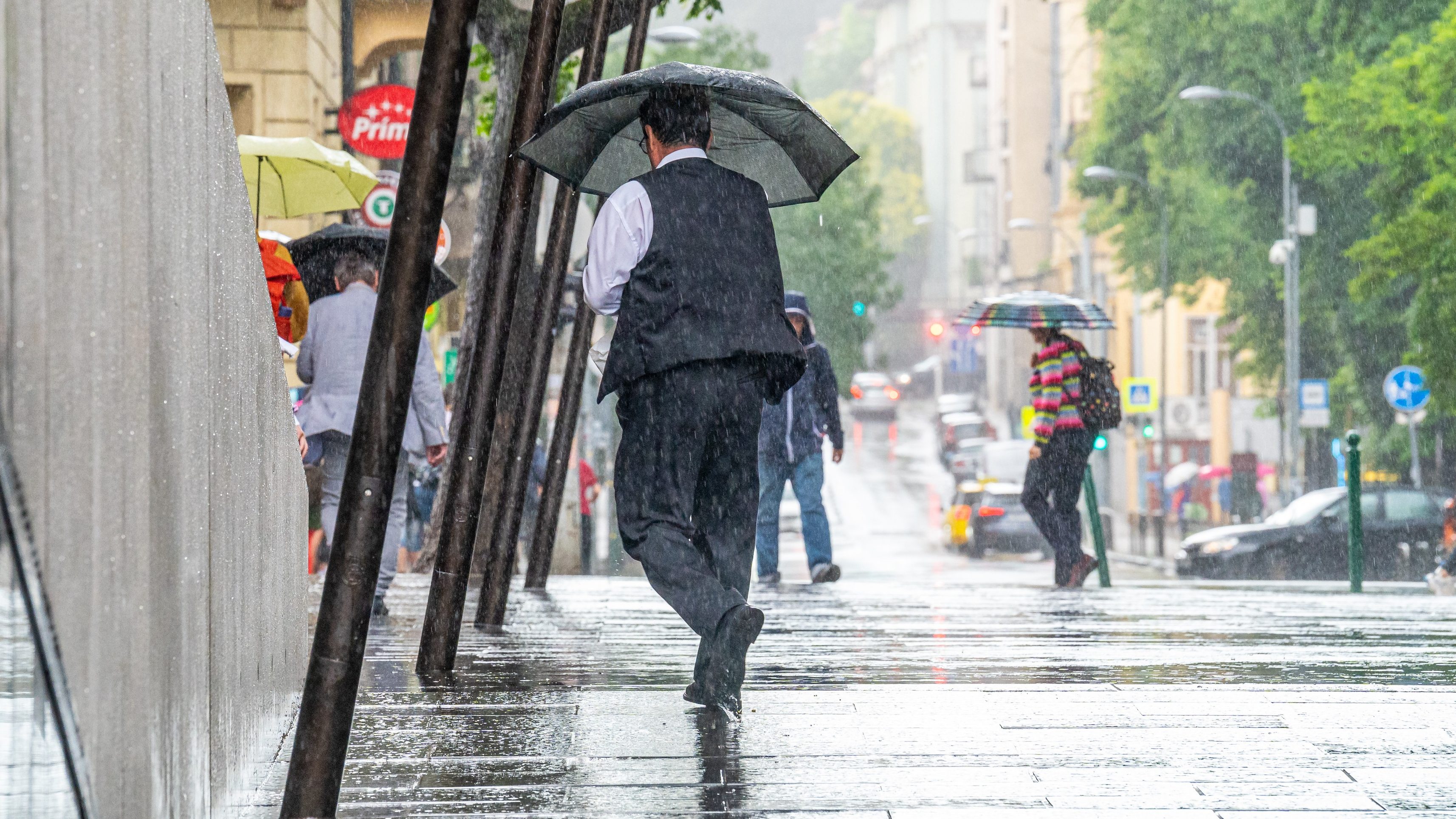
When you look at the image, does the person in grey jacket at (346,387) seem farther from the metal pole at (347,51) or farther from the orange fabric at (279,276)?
the metal pole at (347,51)

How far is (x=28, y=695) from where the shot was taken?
2.20m

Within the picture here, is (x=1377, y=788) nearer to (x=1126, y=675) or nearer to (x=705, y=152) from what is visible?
(x=1126, y=675)

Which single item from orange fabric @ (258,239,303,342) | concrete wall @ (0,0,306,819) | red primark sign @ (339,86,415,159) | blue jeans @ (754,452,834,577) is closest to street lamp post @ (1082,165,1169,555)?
red primark sign @ (339,86,415,159)

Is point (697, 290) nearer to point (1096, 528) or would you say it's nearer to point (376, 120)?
point (1096, 528)

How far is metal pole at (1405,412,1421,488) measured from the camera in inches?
1201

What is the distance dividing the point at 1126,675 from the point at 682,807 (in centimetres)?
250

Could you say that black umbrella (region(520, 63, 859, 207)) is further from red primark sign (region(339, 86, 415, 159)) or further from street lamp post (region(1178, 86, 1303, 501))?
street lamp post (region(1178, 86, 1303, 501))

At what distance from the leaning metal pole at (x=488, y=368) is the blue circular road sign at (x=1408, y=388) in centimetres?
2454

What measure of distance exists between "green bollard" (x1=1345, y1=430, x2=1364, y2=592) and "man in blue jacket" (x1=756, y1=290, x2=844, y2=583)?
4.79 metres

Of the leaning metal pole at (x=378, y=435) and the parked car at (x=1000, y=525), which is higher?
the leaning metal pole at (x=378, y=435)

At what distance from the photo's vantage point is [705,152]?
5.69 metres

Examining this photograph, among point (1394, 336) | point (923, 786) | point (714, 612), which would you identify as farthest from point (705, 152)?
point (1394, 336)

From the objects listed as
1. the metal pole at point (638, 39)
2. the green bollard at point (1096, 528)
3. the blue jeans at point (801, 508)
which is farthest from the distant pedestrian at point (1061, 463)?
the metal pole at point (638, 39)

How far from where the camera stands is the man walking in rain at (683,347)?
5250 millimetres
